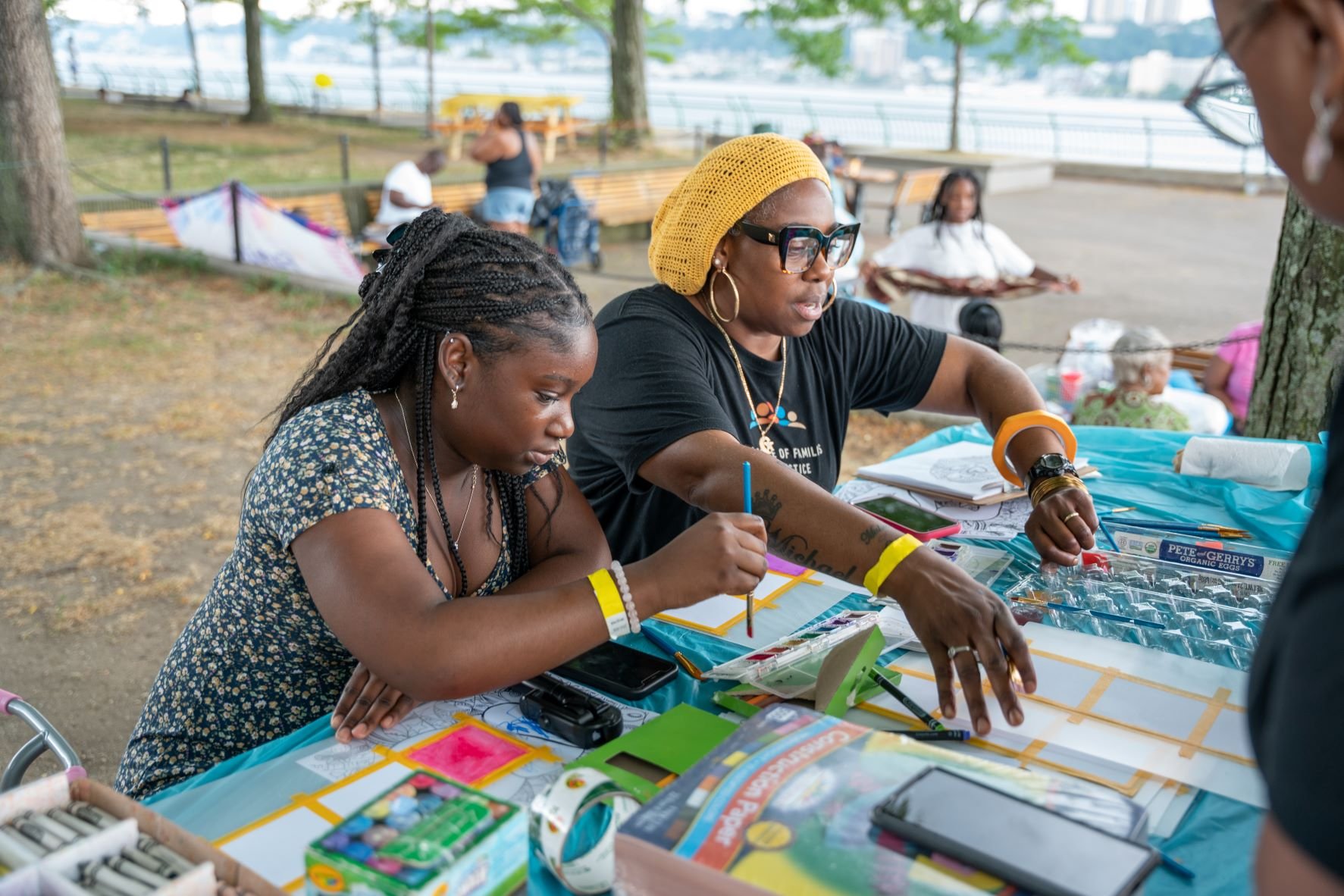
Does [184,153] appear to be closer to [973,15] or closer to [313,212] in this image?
[313,212]

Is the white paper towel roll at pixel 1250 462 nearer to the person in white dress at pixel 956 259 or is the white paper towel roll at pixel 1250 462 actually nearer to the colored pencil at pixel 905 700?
the colored pencil at pixel 905 700

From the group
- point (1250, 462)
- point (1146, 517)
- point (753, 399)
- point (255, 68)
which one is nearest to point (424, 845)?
point (753, 399)

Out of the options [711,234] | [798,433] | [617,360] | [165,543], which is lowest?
[165,543]

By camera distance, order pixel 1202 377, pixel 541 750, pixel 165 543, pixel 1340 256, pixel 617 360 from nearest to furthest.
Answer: pixel 541 750 < pixel 617 360 < pixel 1340 256 < pixel 165 543 < pixel 1202 377

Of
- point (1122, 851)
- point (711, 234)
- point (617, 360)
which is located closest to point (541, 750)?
point (1122, 851)

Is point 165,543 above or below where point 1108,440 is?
below

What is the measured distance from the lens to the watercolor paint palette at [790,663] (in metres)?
1.73

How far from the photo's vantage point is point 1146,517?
2.67 m

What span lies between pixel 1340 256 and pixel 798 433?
2285mm

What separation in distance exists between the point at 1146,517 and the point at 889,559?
46.1 inches

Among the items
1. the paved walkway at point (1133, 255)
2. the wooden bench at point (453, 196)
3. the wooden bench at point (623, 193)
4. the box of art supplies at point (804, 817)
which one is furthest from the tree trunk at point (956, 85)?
the box of art supplies at point (804, 817)

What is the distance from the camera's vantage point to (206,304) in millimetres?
8438

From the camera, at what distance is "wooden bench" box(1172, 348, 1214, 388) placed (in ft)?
19.2

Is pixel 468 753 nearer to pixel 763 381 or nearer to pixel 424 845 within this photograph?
pixel 424 845
